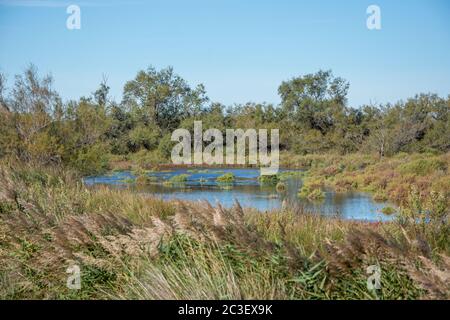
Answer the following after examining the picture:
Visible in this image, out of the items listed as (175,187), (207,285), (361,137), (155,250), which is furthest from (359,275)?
(361,137)

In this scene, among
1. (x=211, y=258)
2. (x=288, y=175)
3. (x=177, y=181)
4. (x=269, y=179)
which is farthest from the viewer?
(x=288, y=175)

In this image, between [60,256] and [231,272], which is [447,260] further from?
[60,256]

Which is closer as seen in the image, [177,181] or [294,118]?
[177,181]

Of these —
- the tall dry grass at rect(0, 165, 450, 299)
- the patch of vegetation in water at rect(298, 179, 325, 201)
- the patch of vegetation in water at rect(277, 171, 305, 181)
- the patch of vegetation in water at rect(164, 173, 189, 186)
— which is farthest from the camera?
the patch of vegetation in water at rect(277, 171, 305, 181)

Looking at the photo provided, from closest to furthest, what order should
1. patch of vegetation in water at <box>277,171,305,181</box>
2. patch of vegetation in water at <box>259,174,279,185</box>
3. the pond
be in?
the pond < patch of vegetation in water at <box>259,174,279,185</box> < patch of vegetation in water at <box>277,171,305,181</box>

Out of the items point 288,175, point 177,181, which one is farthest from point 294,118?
point 177,181

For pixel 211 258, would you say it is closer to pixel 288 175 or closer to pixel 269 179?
pixel 269 179

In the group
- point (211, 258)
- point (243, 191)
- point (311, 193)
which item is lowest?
point (243, 191)

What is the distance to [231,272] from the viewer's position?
3.91 m

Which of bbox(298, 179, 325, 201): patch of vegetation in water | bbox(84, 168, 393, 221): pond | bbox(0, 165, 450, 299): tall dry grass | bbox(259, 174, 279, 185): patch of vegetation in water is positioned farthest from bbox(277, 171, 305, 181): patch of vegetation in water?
bbox(0, 165, 450, 299): tall dry grass

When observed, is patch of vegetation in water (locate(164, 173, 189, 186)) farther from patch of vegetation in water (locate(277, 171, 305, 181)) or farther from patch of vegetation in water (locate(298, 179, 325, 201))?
patch of vegetation in water (locate(298, 179, 325, 201))

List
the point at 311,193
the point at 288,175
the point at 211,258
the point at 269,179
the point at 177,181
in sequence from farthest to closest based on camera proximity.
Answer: the point at 288,175, the point at 269,179, the point at 177,181, the point at 311,193, the point at 211,258

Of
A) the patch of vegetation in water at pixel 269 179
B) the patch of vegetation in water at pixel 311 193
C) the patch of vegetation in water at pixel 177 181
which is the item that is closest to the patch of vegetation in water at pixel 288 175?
the patch of vegetation in water at pixel 269 179

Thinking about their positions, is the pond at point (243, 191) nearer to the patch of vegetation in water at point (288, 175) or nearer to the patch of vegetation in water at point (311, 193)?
the patch of vegetation in water at point (288, 175)
